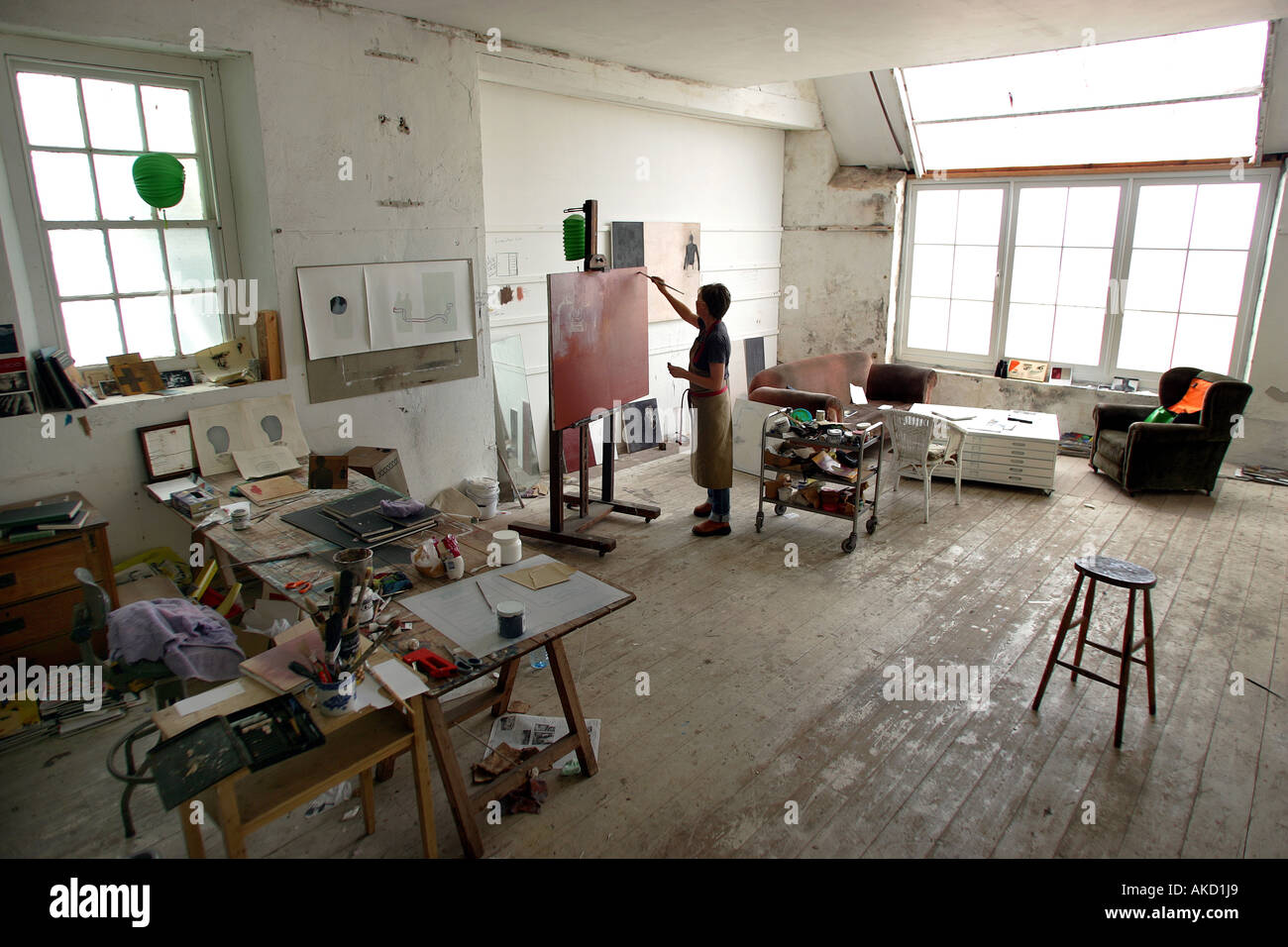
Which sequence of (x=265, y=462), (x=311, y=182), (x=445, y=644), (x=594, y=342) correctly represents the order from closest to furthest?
(x=445, y=644) < (x=265, y=462) < (x=311, y=182) < (x=594, y=342)

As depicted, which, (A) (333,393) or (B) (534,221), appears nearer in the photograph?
(A) (333,393)

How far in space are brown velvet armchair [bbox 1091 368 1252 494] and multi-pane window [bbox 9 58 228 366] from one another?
666cm

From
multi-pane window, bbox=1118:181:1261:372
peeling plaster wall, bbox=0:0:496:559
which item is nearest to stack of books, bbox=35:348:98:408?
peeling plaster wall, bbox=0:0:496:559

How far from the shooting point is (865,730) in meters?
3.48

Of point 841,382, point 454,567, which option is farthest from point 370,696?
point 841,382

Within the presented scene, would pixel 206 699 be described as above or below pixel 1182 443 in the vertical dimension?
above

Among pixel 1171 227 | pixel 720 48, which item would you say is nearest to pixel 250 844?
pixel 720 48

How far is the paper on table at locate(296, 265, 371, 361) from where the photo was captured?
470 centimetres

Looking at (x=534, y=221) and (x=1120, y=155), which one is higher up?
(x=1120, y=155)

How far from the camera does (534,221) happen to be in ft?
20.7

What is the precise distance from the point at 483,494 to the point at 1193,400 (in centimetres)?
574

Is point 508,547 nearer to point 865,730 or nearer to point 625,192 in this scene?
point 865,730
